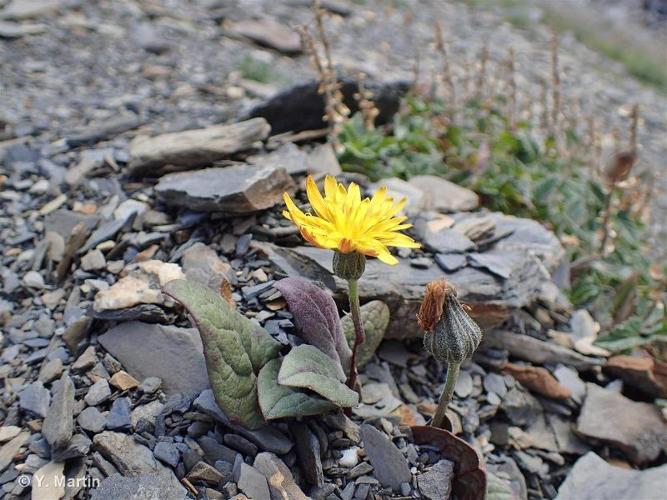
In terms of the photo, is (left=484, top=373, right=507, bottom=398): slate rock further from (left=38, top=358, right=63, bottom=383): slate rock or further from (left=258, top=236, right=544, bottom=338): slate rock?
(left=38, top=358, right=63, bottom=383): slate rock

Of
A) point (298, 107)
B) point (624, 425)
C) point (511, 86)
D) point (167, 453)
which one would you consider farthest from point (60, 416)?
point (511, 86)

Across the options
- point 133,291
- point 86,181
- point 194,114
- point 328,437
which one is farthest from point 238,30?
point 328,437

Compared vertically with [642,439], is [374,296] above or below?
above

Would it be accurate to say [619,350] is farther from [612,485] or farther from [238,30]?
[238,30]

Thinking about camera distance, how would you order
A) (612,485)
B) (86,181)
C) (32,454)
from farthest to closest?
(86,181) → (612,485) → (32,454)

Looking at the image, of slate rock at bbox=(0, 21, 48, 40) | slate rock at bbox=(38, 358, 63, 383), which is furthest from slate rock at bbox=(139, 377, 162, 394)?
slate rock at bbox=(0, 21, 48, 40)

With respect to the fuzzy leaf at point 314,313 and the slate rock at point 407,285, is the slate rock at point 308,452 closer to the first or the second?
the fuzzy leaf at point 314,313
